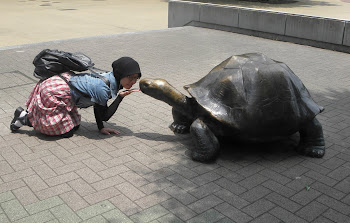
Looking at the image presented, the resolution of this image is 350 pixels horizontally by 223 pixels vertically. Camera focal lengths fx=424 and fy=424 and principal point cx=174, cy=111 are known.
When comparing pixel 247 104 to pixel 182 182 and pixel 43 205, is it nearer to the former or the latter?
pixel 182 182

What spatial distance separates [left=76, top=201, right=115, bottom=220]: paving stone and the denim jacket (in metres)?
1.66

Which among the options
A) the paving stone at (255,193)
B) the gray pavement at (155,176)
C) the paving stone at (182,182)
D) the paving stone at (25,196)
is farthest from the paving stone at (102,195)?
the paving stone at (255,193)

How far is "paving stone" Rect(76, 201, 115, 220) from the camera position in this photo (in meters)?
4.08

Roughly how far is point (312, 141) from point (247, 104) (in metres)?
1.14

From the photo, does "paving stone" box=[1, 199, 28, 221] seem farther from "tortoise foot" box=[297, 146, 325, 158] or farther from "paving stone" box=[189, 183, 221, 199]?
"tortoise foot" box=[297, 146, 325, 158]

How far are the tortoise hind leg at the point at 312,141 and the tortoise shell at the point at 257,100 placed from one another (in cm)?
25

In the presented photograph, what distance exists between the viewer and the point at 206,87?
5379 millimetres

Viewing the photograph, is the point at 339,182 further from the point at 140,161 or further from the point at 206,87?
the point at 140,161

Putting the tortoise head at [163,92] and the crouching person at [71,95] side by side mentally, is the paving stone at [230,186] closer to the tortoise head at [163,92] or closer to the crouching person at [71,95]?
the tortoise head at [163,92]

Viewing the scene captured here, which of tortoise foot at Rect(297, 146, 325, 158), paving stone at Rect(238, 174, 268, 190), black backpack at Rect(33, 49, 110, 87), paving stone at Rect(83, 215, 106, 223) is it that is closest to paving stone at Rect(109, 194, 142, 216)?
paving stone at Rect(83, 215, 106, 223)

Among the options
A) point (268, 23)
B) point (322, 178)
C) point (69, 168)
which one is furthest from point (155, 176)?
point (268, 23)

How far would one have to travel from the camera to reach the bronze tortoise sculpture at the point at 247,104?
506cm

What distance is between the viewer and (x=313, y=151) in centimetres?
544

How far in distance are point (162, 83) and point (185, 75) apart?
404cm
